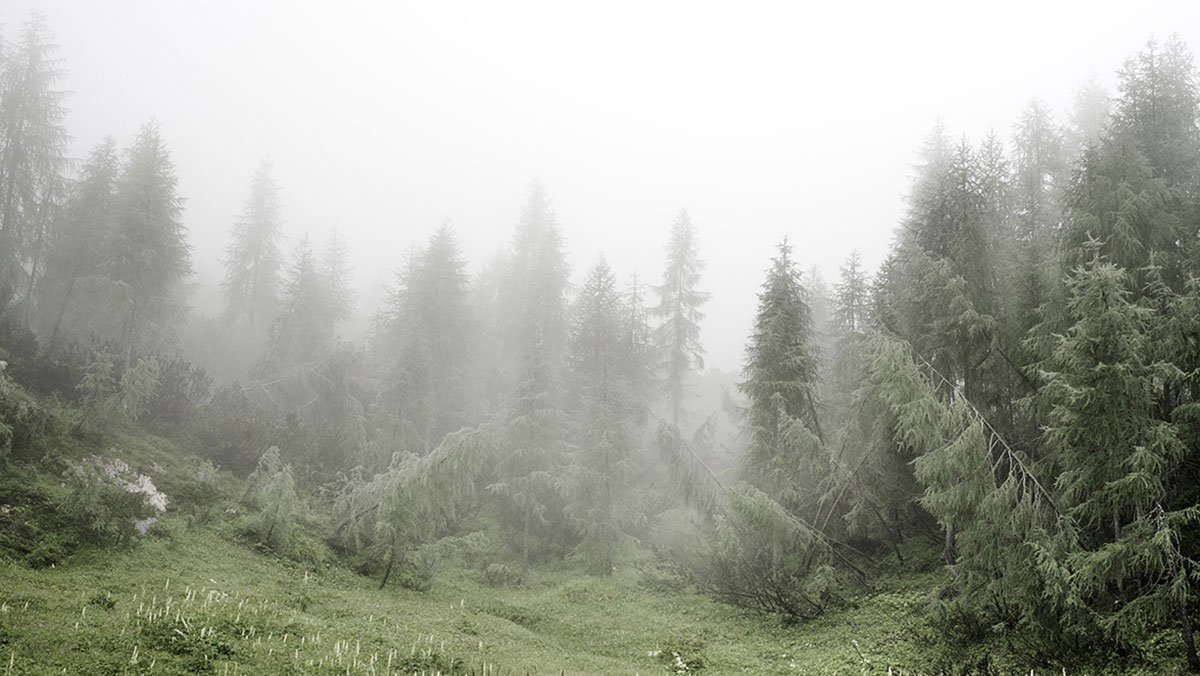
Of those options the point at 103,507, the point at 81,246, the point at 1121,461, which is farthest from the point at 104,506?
the point at 1121,461

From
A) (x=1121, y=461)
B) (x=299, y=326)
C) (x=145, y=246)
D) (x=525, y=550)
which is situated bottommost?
(x=525, y=550)

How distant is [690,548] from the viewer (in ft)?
80.5

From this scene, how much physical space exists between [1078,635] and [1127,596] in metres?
1.32

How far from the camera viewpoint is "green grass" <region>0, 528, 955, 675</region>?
9438mm

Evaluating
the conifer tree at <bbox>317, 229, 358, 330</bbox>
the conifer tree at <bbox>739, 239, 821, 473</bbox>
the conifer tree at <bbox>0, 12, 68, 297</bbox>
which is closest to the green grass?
the conifer tree at <bbox>739, 239, 821, 473</bbox>

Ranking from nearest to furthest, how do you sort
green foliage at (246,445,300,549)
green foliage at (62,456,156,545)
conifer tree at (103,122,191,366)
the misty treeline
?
the misty treeline → green foliage at (62,456,156,545) → green foliage at (246,445,300,549) → conifer tree at (103,122,191,366)

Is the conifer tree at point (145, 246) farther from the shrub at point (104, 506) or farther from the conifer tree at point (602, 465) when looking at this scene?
the conifer tree at point (602, 465)

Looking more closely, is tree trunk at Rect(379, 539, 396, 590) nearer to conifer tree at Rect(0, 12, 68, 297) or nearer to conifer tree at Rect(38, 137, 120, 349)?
conifer tree at Rect(38, 137, 120, 349)

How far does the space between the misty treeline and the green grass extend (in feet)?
5.26

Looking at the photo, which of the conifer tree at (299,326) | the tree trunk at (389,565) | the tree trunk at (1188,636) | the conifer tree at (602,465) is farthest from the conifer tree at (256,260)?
the tree trunk at (1188,636)

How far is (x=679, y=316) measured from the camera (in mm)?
38531

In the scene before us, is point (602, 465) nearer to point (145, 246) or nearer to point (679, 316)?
point (679, 316)

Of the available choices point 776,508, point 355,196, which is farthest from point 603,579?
point 355,196

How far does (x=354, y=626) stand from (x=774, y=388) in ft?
51.1
